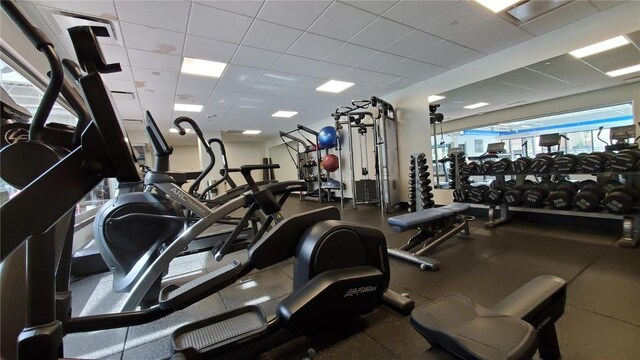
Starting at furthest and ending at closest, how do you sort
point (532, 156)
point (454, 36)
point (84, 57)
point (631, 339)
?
point (532, 156) < point (454, 36) < point (631, 339) < point (84, 57)

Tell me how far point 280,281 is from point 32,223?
194cm

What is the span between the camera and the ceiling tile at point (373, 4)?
8.98 feet

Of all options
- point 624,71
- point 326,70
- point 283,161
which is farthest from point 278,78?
point 283,161

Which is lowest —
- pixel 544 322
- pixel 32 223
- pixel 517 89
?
pixel 544 322

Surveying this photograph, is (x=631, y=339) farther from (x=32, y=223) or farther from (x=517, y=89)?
(x=517, y=89)

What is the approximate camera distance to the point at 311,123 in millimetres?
9469

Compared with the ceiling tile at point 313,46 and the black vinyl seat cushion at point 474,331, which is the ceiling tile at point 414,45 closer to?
the ceiling tile at point 313,46

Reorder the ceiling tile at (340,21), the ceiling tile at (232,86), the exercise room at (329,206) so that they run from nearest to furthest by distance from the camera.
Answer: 1. the exercise room at (329,206)
2. the ceiling tile at (340,21)
3. the ceiling tile at (232,86)

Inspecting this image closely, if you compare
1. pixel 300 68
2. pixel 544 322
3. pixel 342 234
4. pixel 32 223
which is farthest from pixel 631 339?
pixel 300 68

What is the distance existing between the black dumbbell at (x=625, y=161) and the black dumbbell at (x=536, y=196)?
0.70 meters

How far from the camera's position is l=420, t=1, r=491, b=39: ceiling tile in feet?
9.71

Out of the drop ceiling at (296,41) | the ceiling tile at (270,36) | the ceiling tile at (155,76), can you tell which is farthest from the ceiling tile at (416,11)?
the ceiling tile at (155,76)

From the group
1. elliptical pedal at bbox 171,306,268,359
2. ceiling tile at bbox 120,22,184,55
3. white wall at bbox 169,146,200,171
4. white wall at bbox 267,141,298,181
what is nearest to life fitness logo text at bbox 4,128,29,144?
elliptical pedal at bbox 171,306,268,359

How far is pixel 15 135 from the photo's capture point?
1031 millimetres
